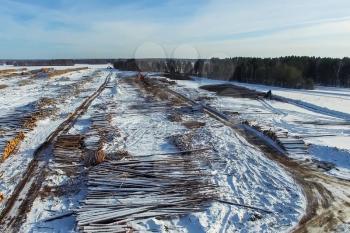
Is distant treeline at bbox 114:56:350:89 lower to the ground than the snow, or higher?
higher

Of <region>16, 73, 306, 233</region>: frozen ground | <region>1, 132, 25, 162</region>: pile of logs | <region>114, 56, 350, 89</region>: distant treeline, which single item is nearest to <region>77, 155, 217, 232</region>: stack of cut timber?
<region>16, 73, 306, 233</region>: frozen ground

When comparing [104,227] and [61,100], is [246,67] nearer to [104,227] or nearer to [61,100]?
[61,100]

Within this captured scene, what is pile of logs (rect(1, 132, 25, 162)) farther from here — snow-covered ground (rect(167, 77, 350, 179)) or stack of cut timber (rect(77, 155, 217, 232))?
snow-covered ground (rect(167, 77, 350, 179))

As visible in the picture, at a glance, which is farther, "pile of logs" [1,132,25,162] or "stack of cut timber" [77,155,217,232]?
"pile of logs" [1,132,25,162]

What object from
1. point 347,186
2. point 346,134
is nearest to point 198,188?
point 347,186

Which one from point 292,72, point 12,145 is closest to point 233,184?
point 12,145

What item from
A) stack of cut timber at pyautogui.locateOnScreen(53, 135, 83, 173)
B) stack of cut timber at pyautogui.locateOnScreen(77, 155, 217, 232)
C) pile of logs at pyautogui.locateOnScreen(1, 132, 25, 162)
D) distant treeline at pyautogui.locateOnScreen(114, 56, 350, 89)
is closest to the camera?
stack of cut timber at pyautogui.locateOnScreen(77, 155, 217, 232)

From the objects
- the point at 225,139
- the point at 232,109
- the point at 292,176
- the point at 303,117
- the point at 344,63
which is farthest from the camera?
Answer: the point at 344,63
